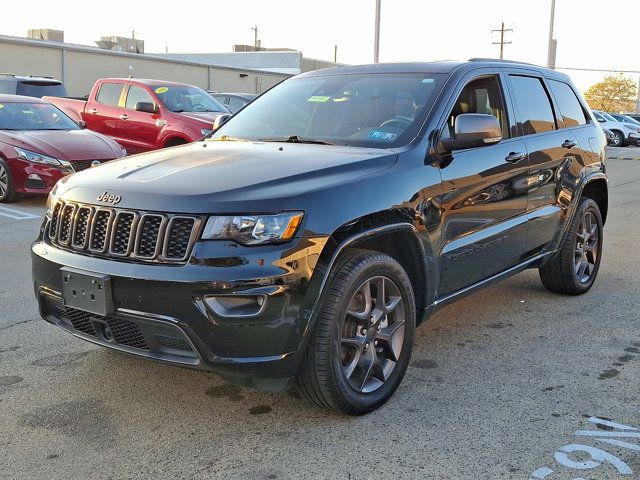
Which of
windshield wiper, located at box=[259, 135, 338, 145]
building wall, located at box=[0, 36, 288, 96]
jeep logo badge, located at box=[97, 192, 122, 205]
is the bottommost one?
jeep logo badge, located at box=[97, 192, 122, 205]

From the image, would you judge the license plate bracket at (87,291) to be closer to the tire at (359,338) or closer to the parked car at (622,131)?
the tire at (359,338)

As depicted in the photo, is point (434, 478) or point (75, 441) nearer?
point (434, 478)

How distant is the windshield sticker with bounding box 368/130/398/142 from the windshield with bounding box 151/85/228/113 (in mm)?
9225

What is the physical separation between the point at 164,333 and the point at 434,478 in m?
1.29

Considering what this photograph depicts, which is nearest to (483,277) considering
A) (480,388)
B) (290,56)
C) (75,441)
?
(480,388)

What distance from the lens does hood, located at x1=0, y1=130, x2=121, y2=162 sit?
9.64 m

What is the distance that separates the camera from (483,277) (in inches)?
175

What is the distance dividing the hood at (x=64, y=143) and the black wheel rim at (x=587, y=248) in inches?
266

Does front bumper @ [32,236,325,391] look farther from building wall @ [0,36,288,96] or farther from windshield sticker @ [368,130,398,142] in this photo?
building wall @ [0,36,288,96]

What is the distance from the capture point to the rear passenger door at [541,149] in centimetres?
483

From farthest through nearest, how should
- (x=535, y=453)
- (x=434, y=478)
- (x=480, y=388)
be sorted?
1. (x=480, y=388)
2. (x=535, y=453)
3. (x=434, y=478)

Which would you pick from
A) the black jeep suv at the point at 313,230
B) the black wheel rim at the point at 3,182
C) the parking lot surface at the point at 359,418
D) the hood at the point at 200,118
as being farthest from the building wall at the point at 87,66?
the black jeep suv at the point at 313,230

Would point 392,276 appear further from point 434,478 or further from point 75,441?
point 75,441

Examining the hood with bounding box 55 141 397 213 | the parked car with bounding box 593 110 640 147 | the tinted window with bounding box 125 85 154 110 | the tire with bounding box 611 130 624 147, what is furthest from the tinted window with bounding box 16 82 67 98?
the tire with bounding box 611 130 624 147
